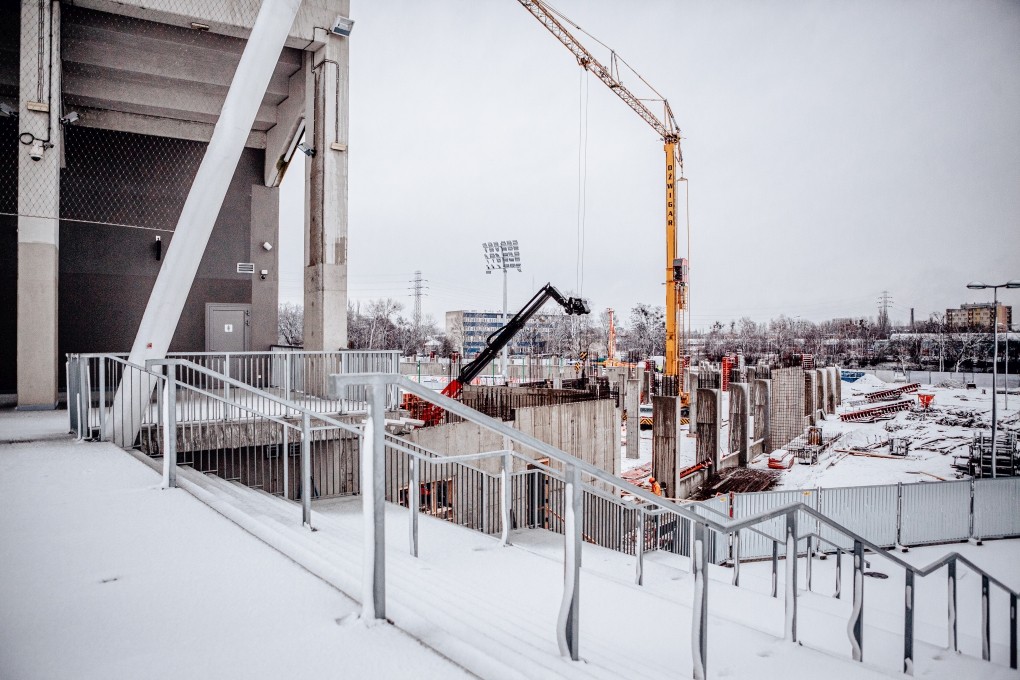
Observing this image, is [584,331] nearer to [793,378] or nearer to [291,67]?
[793,378]

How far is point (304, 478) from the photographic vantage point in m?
4.93

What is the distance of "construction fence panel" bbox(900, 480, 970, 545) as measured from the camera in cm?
1546

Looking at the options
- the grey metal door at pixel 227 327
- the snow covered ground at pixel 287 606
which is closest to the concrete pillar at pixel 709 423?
the snow covered ground at pixel 287 606

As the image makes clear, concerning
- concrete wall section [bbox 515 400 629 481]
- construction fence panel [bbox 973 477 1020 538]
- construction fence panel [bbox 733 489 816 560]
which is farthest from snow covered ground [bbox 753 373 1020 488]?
construction fence panel [bbox 733 489 816 560]

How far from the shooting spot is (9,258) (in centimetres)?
1361

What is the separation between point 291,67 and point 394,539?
13234 mm

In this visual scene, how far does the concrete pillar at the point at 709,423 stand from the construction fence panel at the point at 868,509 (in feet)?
31.7

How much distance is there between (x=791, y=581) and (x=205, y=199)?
860 centimetres

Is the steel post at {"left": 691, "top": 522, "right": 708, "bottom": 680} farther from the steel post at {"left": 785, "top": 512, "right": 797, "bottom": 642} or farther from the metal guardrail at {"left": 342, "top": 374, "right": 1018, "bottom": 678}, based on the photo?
the steel post at {"left": 785, "top": 512, "right": 797, "bottom": 642}

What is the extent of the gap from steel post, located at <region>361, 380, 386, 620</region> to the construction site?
0.05 ft

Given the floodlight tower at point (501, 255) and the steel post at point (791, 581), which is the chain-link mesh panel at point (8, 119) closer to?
the steel post at point (791, 581)

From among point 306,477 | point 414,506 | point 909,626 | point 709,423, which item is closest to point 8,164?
point 306,477

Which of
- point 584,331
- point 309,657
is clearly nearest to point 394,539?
point 309,657

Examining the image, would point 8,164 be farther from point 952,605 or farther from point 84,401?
point 952,605
